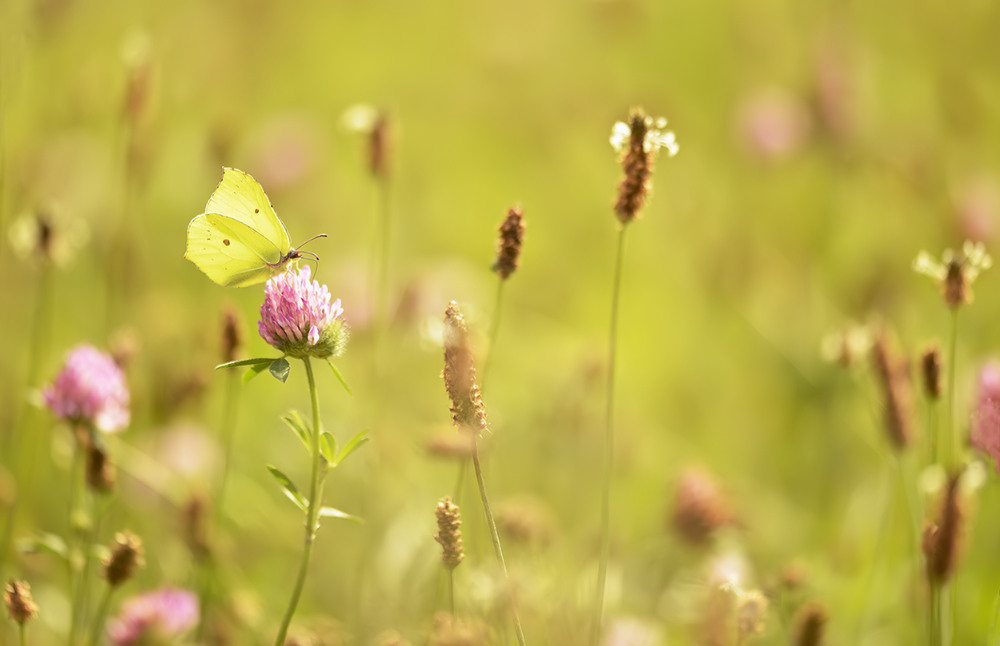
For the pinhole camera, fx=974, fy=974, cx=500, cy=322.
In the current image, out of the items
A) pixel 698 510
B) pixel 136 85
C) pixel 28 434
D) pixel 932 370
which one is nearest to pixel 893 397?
pixel 932 370

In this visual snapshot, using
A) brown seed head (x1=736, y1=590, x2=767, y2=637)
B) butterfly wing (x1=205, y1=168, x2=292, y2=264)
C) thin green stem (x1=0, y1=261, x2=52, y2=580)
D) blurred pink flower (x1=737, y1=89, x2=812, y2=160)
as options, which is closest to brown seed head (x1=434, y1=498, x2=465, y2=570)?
brown seed head (x1=736, y1=590, x2=767, y2=637)

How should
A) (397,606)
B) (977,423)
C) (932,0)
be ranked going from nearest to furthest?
1. (977,423)
2. (397,606)
3. (932,0)

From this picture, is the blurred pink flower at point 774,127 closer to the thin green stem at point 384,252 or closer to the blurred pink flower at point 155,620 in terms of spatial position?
the thin green stem at point 384,252

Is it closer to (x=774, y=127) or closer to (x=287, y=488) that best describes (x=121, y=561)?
(x=287, y=488)

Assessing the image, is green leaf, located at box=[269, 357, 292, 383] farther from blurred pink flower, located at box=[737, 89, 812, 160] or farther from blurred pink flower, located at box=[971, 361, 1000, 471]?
blurred pink flower, located at box=[737, 89, 812, 160]

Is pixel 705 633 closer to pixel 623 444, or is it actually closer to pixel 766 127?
pixel 623 444

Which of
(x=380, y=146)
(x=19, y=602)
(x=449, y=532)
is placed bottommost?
(x=19, y=602)

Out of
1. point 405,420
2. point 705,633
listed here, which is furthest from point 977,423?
point 405,420
